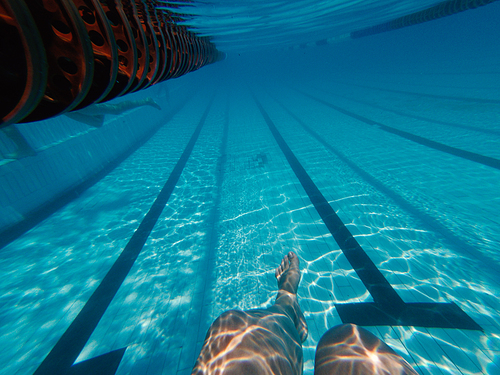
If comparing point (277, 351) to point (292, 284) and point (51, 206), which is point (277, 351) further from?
point (51, 206)

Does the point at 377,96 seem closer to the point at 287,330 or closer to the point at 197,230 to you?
the point at 197,230

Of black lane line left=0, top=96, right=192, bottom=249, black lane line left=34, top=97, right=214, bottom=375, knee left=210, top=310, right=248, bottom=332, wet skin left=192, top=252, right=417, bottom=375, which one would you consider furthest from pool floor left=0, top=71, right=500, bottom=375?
knee left=210, top=310, right=248, bottom=332

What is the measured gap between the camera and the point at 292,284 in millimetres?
2484

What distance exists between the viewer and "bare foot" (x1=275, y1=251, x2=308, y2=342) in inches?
83.9

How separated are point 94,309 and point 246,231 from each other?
2581 mm

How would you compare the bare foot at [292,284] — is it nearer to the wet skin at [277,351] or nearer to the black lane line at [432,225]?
the wet skin at [277,351]

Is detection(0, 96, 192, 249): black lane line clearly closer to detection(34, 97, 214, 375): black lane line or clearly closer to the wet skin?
detection(34, 97, 214, 375): black lane line

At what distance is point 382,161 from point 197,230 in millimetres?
5359

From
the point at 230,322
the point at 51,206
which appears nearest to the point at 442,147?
the point at 230,322

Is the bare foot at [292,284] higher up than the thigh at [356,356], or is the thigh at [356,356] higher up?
the thigh at [356,356]

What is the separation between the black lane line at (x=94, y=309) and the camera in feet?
7.76

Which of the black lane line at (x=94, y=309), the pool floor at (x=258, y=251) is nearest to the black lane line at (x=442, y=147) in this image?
the pool floor at (x=258, y=251)

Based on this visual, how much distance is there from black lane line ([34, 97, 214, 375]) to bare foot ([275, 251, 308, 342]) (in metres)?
2.59

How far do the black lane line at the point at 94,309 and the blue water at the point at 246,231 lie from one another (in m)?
0.08
